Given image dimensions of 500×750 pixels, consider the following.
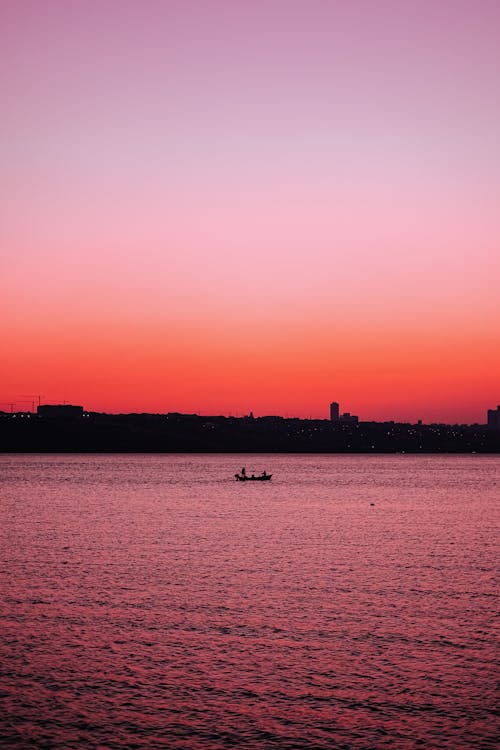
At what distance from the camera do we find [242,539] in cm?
9381

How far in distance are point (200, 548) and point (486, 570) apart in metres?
28.8

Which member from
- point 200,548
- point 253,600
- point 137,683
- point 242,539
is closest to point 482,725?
point 137,683

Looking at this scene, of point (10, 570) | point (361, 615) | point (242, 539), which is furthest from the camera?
point (242, 539)

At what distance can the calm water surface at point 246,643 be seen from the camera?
1214 inches

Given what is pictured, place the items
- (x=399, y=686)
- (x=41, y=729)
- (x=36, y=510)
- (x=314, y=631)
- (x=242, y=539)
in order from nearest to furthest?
(x=41, y=729) → (x=399, y=686) → (x=314, y=631) → (x=242, y=539) → (x=36, y=510)

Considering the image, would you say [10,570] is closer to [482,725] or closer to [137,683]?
[137,683]

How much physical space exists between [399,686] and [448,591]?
81.8 feet

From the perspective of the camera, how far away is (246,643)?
1673 inches

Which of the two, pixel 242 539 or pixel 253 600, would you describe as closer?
pixel 253 600

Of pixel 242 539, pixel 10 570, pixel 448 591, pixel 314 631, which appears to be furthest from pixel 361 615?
pixel 242 539

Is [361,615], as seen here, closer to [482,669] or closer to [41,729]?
[482,669]

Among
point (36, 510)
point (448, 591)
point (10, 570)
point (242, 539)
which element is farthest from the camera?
point (36, 510)

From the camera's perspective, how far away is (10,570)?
6738 cm

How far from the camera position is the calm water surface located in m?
30.8
